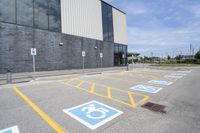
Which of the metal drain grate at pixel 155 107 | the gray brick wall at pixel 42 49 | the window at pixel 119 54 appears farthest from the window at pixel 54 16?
the metal drain grate at pixel 155 107

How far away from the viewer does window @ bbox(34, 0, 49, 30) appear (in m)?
17.0

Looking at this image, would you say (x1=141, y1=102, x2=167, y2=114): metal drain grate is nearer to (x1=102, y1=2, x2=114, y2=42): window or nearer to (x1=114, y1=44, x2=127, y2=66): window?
(x1=102, y1=2, x2=114, y2=42): window

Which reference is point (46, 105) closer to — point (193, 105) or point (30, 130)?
point (30, 130)

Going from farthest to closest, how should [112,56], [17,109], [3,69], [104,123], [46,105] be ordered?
[112,56], [3,69], [46,105], [17,109], [104,123]

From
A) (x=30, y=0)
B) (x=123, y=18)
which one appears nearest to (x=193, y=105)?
(x=30, y=0)

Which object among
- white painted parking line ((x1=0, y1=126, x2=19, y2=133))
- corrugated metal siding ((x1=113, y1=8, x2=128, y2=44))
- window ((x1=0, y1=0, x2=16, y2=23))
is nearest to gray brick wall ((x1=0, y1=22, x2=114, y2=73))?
window ((x1=0, y1=0, x2=16, y2=23))

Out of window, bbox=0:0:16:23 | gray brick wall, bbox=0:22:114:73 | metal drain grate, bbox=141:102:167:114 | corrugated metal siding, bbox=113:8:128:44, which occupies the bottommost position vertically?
metal drain grate, bbox=141:102:167:114

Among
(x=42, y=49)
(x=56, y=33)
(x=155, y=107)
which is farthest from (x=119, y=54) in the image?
(x=155, y=107)

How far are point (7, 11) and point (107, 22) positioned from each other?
1933 centimetres

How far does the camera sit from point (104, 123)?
10.9ft

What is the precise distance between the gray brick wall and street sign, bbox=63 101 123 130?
1405 cm

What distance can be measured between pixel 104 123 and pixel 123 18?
34.1 m

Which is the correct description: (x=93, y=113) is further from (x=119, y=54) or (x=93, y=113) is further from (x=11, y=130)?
(x=119, y=54)

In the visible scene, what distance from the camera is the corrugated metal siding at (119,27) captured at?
30984mm
